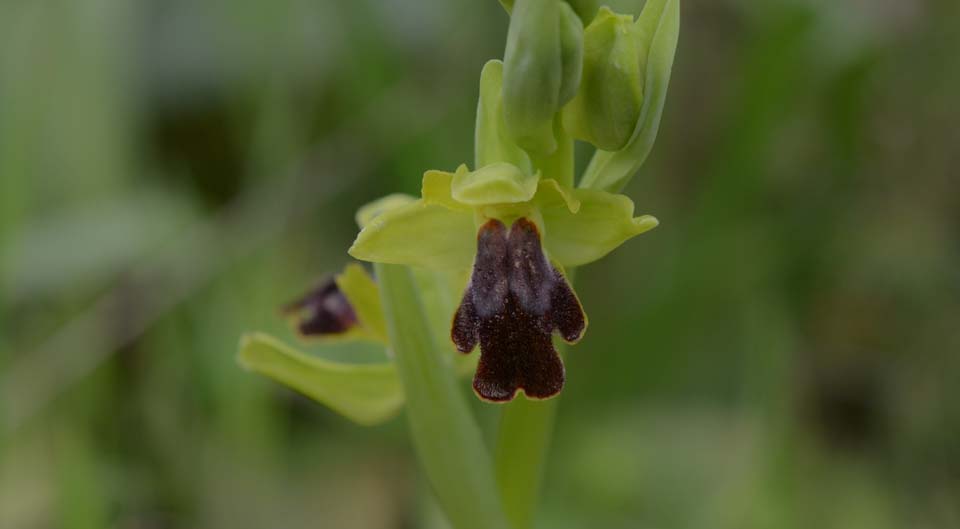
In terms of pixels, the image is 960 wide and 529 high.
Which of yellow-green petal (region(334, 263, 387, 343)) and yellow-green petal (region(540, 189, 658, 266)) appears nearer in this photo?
yellow-green petal (region(540, 189, 658, 266))

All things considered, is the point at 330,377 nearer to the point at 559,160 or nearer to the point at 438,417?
the point at 438,417

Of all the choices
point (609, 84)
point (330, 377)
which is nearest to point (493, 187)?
point (609, 84)

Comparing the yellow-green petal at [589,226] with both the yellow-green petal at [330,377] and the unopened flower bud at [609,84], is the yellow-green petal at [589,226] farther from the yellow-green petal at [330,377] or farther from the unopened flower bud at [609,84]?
the yellow-green petal at [330,377]

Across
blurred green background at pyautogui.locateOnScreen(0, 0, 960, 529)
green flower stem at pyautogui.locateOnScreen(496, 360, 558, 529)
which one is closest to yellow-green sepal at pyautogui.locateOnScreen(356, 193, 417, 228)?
green flower stem at pyautogui.locateOnScreen(496, 360, 558, 529)

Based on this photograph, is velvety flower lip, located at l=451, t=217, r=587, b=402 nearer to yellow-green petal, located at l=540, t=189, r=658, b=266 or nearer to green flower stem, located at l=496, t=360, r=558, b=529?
yellow-green petal, located at l=540, t=189, r=658, b=266

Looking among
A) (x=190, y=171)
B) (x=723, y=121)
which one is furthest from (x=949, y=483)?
(x=190, y=171)
